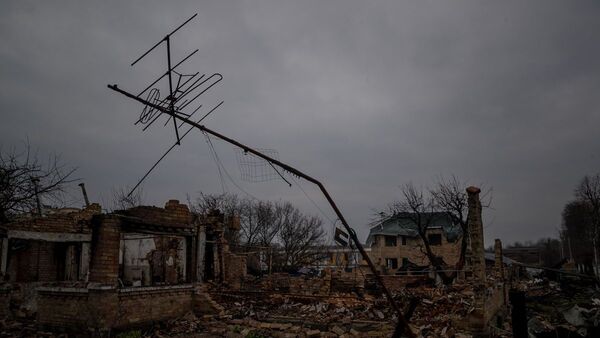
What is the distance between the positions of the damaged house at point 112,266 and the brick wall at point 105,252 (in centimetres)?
2

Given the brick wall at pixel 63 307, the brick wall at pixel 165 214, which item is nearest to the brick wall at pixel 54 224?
the brick wall at pixel 165 214

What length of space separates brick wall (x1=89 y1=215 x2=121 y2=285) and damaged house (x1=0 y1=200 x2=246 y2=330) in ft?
0.07

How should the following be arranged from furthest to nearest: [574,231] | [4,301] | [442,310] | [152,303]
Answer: [574,231] < [442,310] < [4,301] < [152,303]

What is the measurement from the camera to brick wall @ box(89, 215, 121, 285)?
10.3 meters

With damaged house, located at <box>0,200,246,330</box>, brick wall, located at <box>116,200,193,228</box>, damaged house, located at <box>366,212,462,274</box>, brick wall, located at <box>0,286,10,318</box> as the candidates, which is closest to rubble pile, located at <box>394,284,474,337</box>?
damaged house, located at <box>0,200,246,330</box>

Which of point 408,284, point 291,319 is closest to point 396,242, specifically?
point 408,284

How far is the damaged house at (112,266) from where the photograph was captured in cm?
1038

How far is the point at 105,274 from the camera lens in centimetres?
1034

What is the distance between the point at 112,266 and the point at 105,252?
1.27 ft

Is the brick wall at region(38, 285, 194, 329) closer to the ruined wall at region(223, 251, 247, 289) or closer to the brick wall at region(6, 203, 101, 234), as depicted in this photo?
the brick wall at region(6, 203, 101, 234)

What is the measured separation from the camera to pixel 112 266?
1045 centimetres

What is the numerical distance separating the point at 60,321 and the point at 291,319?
649 cm

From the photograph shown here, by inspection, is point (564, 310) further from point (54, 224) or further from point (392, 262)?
point (392, 262)

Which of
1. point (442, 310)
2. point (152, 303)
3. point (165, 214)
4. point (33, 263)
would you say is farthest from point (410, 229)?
point (152, 303)
